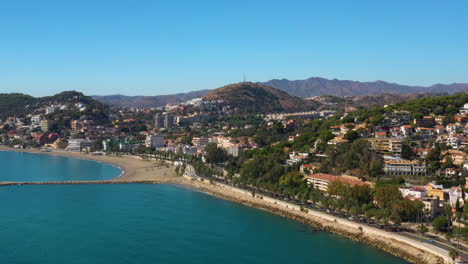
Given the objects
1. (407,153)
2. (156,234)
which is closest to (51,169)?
(156,234)

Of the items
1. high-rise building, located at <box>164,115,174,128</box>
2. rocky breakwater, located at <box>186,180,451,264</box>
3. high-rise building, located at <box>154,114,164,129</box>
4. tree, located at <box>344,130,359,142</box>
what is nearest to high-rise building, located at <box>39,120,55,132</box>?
high-rise building, located at <box>154,114,164,129</box>

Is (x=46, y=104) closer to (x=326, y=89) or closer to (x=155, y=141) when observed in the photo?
(x=155, y=141)

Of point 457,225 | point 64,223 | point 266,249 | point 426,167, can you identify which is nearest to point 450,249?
point 457,225

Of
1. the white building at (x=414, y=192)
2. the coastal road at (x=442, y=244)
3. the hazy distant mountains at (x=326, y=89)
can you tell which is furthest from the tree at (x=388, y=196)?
the hazy distant mountains at (x=326, y=89)

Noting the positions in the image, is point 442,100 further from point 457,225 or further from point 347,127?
point 457,225

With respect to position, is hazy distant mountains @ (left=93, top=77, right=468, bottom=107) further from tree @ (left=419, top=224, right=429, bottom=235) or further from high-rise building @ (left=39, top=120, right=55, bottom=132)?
tree @ (left=419, top=224, right=429, bottom=235)

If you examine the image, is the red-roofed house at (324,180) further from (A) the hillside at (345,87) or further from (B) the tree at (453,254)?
(A) the hillside at (345,87)

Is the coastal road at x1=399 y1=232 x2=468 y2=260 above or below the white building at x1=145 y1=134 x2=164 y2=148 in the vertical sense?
below
